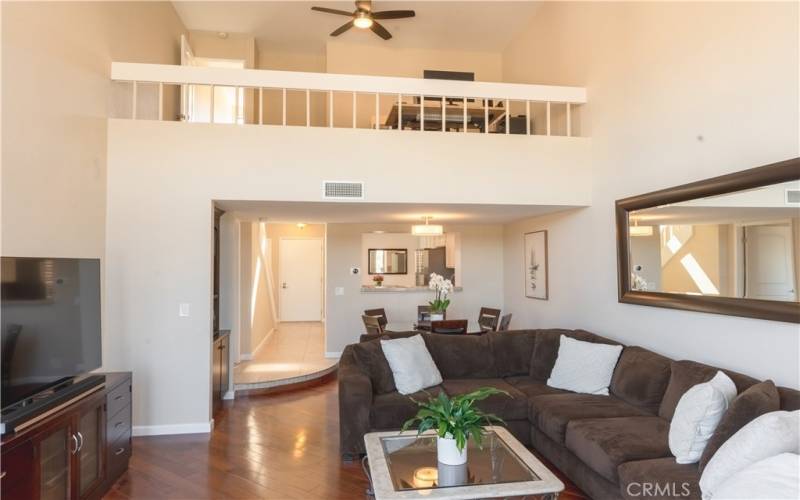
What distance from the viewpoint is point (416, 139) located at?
4.28 meters

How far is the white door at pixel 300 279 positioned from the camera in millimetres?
10547

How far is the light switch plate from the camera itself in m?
3.99

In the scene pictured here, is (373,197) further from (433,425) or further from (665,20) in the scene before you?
(665,20)

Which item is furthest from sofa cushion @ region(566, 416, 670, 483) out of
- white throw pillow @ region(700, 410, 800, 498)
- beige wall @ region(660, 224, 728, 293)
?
beige wall @ region(660, 224, 728, 293)

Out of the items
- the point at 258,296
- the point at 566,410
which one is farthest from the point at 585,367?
the point at 258,296

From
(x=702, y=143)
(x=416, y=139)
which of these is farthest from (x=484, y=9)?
(x=702, y=143)

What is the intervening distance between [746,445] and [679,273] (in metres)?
1.66

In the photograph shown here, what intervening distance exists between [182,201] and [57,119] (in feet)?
3.63

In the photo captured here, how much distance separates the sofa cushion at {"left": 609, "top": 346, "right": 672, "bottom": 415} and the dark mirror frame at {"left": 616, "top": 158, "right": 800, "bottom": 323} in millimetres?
408

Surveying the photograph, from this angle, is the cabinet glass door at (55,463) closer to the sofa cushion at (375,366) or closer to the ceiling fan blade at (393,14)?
the sofa cushion at (375,366)

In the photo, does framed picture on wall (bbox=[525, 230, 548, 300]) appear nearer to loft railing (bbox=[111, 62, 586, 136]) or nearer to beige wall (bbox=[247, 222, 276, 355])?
loft railing (bbox=[111, 62, 586, 136])

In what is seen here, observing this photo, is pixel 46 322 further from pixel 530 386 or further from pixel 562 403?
pixel 530 386

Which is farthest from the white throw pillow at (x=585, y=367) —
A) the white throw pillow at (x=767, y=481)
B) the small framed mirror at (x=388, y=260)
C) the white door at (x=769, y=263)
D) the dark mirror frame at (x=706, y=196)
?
the small framed mirror at (x=388, y=260)

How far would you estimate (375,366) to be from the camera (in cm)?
388
